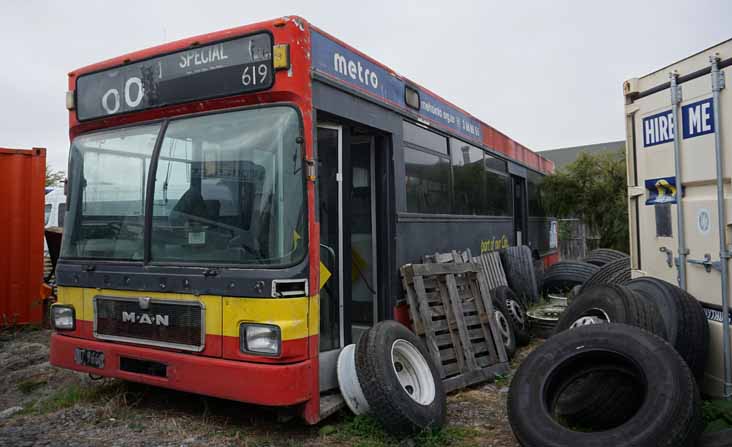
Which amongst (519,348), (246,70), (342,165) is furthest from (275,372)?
(519,348)

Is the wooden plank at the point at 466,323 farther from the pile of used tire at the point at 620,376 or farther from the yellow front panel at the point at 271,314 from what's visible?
→ the yellow front panel at the point at 271,314

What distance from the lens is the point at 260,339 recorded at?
4023 mm

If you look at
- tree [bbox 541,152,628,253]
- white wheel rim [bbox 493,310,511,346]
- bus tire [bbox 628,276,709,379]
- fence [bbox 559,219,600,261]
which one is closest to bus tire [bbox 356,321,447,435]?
bus tire [bbox 628,276,709,379]

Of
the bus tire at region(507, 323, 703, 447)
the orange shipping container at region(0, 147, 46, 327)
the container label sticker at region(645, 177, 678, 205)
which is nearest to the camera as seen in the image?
the bus tire at region(507, 323, 703, 447)

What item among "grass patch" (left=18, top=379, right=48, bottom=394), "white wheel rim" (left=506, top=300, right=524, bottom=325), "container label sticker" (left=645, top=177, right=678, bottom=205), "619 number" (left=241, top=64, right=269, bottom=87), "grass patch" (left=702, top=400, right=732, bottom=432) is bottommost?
"grass patch" (left=18, top=379, right=48, bottom=394)

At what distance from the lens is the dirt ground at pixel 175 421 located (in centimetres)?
423

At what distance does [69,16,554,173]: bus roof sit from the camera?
14.5 feet

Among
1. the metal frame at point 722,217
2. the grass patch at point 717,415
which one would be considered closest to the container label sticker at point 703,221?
the metal frame at point 722,217

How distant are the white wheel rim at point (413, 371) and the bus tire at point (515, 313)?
8.56ft

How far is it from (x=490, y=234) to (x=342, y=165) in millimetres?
4390

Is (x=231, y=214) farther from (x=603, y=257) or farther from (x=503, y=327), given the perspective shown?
(x=603, y=257)

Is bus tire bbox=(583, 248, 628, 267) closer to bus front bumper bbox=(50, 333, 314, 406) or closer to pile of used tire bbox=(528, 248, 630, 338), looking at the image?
pile of used tire bbox=(528, 248, 630, 338)

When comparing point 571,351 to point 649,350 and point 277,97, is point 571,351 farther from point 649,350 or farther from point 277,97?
point 277,97

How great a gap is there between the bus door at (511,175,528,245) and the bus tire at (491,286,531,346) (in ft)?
10.7
